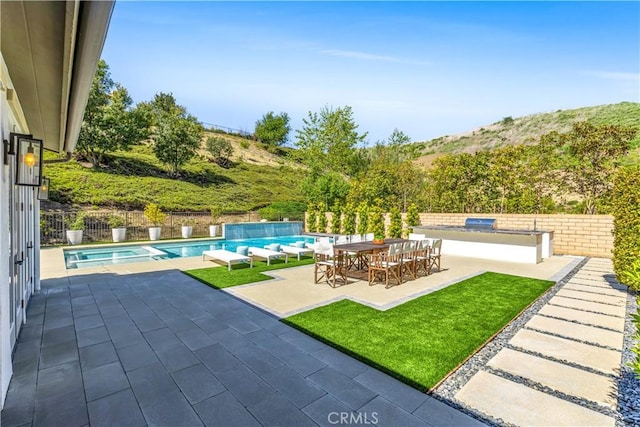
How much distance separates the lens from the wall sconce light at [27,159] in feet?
11.1

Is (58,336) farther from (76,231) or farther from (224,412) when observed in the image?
(76,231)

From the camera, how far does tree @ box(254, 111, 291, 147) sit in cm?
4756

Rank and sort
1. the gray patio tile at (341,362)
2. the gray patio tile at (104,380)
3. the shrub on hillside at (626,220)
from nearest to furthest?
the gray patio tile at (104,380), the gray patio tile at (341,362), the shrub on hillside at (626,220)

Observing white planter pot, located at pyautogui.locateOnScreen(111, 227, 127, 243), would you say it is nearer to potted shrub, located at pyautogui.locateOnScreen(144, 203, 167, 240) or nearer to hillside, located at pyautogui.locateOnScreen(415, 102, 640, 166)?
potted shrub, located at pyautogui.locateOnScreen(144, 203, 167, 240)

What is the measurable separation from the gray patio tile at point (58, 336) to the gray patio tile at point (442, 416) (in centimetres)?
420

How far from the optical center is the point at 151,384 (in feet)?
9.48

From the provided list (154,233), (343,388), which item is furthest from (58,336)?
(154,233)

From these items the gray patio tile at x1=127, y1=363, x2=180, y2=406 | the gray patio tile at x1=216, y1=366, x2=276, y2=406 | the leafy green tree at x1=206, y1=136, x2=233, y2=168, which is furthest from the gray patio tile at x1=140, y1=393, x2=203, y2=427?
the leafy green tree at x1=206, y1=136, x2=233, y2=168

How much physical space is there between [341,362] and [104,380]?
91.5 inches

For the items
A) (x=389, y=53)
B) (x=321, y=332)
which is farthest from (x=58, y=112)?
(x=389, y=53)

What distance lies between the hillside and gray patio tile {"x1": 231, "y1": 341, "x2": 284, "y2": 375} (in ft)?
96.4

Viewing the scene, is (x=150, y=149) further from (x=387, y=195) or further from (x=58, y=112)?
(x=58, y=112)

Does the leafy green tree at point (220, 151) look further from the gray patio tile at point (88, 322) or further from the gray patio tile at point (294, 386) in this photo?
the gray patio tile at point (294, 386)

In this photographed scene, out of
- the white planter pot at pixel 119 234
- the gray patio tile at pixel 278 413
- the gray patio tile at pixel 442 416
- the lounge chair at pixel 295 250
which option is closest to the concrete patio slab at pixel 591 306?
the gray patio tile at pixel 442 416
